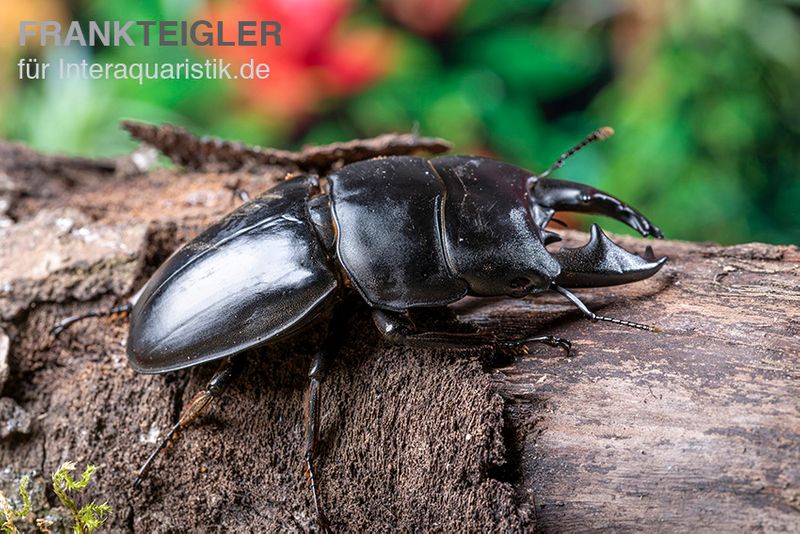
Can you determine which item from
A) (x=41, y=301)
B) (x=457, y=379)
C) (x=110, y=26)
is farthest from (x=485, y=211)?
(x=110, y=26)

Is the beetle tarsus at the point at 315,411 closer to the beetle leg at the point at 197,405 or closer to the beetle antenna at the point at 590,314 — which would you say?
the beetle leg at the point at 197,405

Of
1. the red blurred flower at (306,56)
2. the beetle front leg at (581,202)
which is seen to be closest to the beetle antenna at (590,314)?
the beetle front leg at (581,202)

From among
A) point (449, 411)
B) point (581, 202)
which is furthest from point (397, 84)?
point (449, 411)

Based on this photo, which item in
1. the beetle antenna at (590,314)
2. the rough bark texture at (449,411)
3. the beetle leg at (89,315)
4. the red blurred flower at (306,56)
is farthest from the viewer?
the red blurred flower at (306,56)

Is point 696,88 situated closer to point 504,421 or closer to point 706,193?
point 706,193

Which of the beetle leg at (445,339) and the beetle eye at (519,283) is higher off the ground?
the beetle eye at (519,283)

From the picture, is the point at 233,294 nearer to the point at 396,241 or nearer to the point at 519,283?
the point at 396,241

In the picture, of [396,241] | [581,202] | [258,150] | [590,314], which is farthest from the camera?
[258,150]
